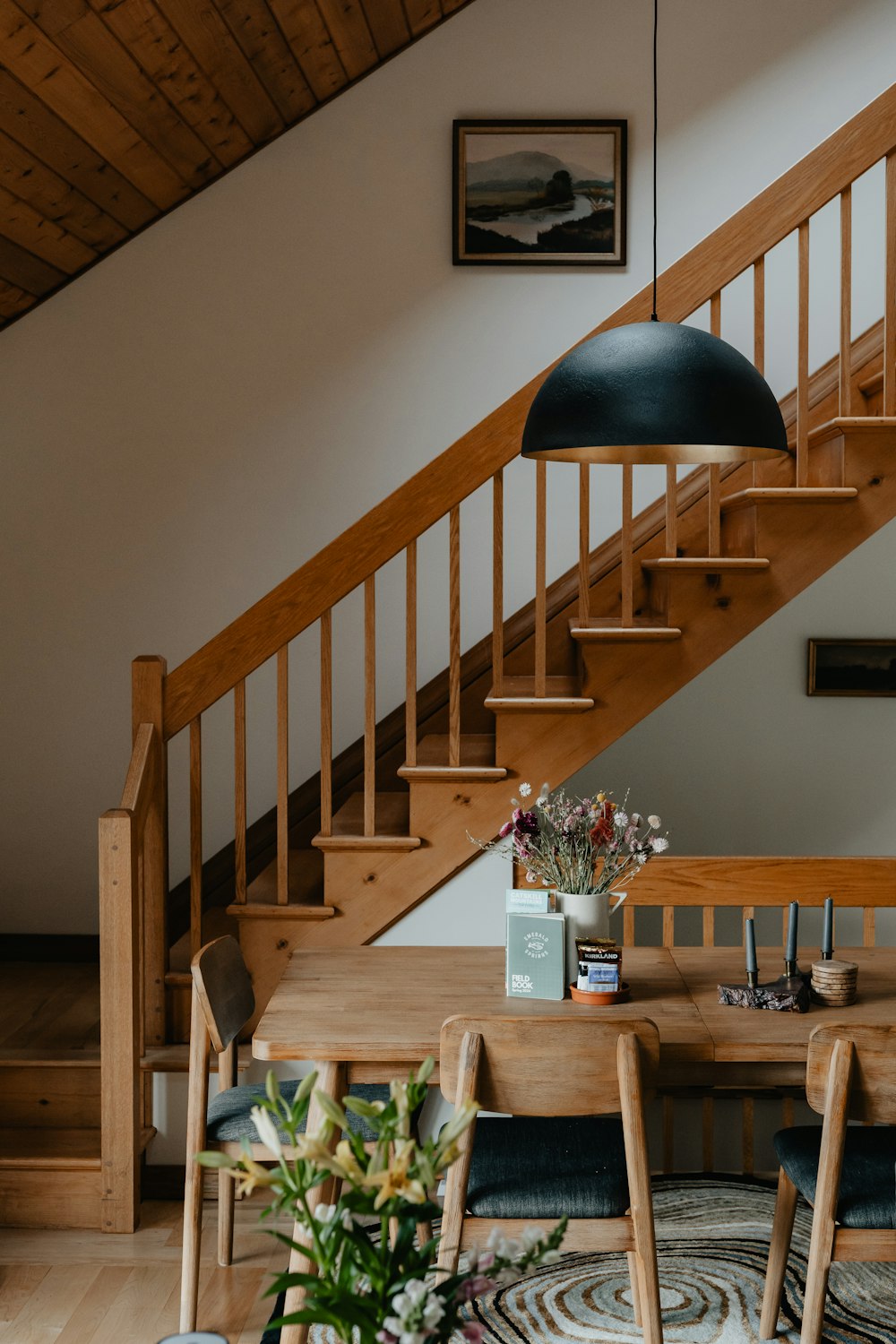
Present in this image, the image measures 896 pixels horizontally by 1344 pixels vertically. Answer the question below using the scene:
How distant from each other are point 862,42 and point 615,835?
11.6 ft

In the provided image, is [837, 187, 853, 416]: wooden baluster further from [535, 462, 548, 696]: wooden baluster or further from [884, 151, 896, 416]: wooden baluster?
[535, 462, 548, 696]: wooden baluster

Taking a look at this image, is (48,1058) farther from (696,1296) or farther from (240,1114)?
(696,1296)

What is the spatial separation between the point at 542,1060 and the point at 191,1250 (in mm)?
998

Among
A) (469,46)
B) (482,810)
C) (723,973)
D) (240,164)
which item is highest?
(469,46)

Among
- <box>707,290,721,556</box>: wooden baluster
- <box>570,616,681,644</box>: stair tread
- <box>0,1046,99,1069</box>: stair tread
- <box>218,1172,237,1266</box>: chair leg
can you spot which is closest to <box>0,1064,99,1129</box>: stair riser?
<box>0,1046,99,1069</box>: stair tread

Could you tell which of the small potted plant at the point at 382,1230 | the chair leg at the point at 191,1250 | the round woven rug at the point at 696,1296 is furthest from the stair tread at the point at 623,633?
the small potted plant at the point at 382,1230

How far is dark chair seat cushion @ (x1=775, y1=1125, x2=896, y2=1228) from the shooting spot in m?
2.33

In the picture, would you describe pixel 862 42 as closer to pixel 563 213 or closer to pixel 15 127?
pixel 563 213

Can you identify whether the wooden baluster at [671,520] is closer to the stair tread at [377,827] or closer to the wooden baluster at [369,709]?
the wooden baluster at [369,709]

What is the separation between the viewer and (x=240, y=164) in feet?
15.6

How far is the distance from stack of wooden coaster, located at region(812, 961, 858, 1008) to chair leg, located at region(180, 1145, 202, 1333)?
1.37m

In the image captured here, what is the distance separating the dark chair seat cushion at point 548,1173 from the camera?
2.34 m

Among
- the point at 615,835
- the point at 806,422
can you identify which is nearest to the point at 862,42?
the point at 806,422

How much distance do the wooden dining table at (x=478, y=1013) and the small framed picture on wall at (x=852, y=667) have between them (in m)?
2.01
